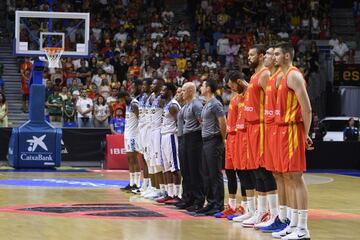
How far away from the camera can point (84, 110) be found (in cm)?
2747

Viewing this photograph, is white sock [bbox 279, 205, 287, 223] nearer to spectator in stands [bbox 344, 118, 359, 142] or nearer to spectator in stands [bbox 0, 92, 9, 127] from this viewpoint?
spectator in stands [bbox 0, 92, 9, 127]

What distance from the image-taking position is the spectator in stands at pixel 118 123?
25.5 m

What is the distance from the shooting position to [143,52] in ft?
106

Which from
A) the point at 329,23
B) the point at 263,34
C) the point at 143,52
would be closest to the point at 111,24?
the point at 143,52

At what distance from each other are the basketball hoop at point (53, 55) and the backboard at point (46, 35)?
0.58 ft

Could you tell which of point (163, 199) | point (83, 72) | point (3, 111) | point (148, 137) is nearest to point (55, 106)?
point (3, 111)

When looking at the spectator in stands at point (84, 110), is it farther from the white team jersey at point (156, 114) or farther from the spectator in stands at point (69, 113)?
the white team jersey at point (156, 114)

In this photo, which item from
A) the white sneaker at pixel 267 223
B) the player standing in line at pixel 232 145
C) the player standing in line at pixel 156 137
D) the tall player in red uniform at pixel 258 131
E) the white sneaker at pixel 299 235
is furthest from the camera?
the player standing in line at pixel 156 137

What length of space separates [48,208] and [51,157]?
1056cm

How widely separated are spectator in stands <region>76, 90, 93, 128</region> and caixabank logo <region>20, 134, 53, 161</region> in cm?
293

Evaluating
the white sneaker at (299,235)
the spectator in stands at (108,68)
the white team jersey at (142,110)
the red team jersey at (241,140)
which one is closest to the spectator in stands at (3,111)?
the spectator in stands at (108,68)

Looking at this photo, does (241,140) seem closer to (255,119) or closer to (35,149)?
(255,119)

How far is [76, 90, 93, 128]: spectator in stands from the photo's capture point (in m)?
27.4

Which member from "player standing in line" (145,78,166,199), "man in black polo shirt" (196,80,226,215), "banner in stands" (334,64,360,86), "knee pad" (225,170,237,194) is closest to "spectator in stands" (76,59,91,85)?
"banner in stands" (334,64,360,86)
